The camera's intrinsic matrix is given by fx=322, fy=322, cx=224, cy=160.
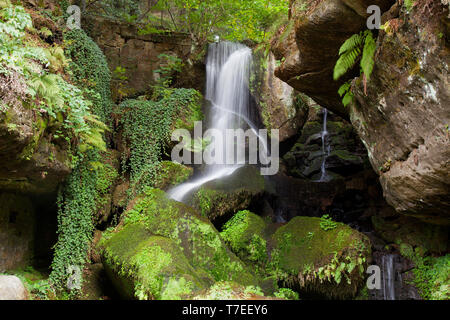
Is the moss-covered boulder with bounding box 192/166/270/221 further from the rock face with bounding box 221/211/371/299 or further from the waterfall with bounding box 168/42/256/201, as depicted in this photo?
the waterfall with bounding box 168/42/256/201

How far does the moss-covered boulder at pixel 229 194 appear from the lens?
870 centimetres

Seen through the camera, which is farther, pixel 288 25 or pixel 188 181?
pixel 188 181

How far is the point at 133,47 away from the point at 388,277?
12912 millimetres

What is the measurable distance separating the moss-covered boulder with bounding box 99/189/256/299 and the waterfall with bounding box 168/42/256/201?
3.33 meters

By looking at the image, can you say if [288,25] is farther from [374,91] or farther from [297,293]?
[297,293]

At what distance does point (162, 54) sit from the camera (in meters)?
13.6

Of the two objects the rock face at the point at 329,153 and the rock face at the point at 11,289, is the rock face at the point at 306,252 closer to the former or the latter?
the rock face at the point at 11,289

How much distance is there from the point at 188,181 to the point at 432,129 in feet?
21.8

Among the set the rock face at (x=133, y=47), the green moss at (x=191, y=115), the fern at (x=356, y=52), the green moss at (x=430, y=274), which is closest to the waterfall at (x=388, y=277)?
the green moss at (x=430, y=274)

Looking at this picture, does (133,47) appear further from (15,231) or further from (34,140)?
(34,140)

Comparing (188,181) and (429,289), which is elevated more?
(188,181)

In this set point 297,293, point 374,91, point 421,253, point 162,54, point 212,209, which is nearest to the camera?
point 374,91

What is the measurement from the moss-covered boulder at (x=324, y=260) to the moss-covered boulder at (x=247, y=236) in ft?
1.23
